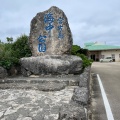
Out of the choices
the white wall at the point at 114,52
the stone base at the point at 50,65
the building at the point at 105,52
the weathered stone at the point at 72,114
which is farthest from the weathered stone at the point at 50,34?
the white wall at the point at 114,52

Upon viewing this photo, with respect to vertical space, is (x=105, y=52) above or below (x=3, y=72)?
above

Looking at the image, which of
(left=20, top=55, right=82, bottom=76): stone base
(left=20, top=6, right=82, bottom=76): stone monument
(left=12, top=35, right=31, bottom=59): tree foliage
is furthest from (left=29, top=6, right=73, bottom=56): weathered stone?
(left=12, top=35, right=31, bottom=59): tree foliage

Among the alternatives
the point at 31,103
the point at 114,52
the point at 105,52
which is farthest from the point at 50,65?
the point at 105,52

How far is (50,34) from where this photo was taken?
1338 cm

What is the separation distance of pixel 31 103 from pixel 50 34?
679cm

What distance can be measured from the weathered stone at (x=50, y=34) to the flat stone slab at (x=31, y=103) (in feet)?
13.9

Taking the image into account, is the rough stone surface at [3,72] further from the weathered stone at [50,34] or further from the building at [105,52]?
the building at [105,52]

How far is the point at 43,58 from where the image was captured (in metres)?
12.2

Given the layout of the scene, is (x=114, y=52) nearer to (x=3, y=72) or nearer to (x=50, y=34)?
(x=50, y=34)

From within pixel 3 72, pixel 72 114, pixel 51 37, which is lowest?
pixel 72 114

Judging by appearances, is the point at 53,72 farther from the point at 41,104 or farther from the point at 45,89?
the point at 41,104

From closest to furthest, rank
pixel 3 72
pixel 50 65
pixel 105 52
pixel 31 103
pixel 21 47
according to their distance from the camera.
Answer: pixel 31 103
pixel 3 72
pixel 50 65
pixel 21 47
pixel 105 52

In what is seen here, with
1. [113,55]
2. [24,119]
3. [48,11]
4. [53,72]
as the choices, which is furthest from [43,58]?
[113,55]

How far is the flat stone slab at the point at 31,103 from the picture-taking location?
235 inches
